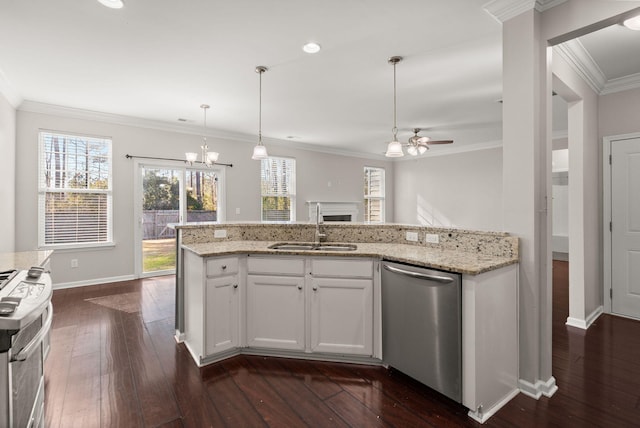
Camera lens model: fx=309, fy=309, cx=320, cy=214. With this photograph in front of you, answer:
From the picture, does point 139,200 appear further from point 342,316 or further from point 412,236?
point 412,236

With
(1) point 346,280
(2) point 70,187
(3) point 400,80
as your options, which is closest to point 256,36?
(3) point 400,80

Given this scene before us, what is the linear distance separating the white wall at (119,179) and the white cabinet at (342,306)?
4197 mm

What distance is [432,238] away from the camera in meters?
2.69

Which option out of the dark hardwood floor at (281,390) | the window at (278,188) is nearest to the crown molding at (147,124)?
the window at (278,188)

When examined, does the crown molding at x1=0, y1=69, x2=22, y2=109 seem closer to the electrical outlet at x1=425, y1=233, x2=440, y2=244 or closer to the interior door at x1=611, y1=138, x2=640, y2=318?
the electrical outlet at x1=425, y1=233, x2=440, y2=244

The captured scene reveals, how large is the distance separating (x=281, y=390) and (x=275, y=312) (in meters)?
0.60

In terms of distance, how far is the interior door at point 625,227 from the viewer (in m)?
3.39

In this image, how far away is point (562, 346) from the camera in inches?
110

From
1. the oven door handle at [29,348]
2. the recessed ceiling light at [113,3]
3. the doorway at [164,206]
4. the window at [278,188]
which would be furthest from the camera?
the window at [278,188]

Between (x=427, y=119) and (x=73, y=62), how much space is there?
193 inches

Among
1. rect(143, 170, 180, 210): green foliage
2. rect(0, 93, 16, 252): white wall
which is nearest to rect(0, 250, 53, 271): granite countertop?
rect(0, 93, 16, 252): white wall

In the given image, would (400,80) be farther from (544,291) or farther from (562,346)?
(562,346)

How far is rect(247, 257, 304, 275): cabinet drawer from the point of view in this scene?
98.8 inches

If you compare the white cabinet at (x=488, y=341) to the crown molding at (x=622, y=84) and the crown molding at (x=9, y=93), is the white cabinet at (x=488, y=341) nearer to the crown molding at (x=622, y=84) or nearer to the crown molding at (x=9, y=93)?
the crown molding at (x=622, y=84)
